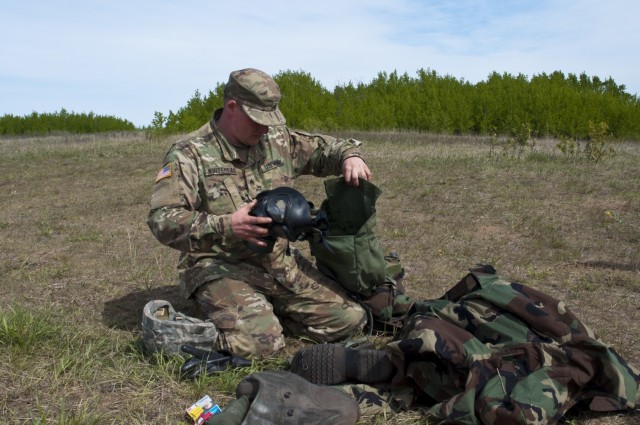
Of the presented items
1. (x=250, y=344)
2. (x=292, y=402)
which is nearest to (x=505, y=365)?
(x=292, y=402)

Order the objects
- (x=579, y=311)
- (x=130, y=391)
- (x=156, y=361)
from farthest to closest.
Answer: (x=579, y=311) < (x=156, y=361) < (x=130, y=391)

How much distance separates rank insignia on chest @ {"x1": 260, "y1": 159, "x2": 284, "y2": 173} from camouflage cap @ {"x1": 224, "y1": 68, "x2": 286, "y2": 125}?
1.22 feet

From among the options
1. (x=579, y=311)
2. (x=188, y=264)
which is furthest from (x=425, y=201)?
(x=188, y=264)

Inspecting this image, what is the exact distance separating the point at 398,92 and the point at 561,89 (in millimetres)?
5125

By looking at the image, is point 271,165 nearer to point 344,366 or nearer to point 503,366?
point 344,366

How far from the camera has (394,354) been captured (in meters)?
2.96

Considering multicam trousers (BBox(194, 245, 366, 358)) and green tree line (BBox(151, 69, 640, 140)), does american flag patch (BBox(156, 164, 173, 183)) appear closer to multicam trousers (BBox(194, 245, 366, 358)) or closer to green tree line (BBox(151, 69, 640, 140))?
multicam trousers (BBox(194, 245, 366, 358))

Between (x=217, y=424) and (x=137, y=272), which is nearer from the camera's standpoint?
(x=217, y=424)

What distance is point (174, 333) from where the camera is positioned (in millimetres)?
3312

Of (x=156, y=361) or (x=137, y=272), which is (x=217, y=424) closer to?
(x=156, y=361)

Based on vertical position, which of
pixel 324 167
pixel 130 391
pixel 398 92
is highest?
pixel 398 92

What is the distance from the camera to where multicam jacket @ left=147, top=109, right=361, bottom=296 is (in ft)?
11.1

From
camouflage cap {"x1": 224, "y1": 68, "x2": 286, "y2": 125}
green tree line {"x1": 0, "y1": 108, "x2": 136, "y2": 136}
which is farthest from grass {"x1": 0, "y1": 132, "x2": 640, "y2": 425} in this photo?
green tree line {"x1": 0, "y1": 108, "x2": 136, "y2": 136}

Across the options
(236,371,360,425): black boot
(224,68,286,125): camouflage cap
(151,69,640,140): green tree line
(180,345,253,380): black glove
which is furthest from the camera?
(151,69,640,140): green tree line
